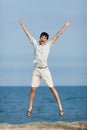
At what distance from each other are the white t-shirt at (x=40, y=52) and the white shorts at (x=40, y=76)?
221 mm

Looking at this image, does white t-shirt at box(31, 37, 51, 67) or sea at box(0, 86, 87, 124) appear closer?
white t-shirt at box(31, 37, 51, 67)

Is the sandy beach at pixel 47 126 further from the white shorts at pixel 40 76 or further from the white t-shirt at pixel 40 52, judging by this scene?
the white t-shirt at pixel 40 52

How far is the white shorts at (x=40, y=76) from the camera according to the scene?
16.9 m

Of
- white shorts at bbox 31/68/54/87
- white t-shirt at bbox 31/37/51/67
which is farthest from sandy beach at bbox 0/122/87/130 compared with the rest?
white t-shirt at bbox 31/37/51/67

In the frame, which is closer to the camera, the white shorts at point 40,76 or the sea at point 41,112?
the white shorts at point 40,76

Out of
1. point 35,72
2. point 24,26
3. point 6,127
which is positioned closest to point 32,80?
point 35,72

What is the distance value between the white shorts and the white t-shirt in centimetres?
22

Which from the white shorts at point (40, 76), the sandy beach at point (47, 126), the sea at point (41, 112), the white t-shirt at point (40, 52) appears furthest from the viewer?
the sea at point (41, 112)

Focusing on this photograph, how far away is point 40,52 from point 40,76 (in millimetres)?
817

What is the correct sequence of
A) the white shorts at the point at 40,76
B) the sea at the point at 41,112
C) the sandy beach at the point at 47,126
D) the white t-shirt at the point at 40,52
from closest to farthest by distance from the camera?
the white t-shirt at the point at 40,52
the white shorts at the point at 40,76
the sandy beach at the point at 47,126
the sea at the point at 41,112

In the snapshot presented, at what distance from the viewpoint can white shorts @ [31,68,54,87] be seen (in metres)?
16.9

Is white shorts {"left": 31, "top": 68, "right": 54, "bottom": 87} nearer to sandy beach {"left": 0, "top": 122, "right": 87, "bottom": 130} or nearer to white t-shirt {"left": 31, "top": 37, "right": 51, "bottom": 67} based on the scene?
white t-shirt {"left": 31, "top": 37, "right": 51, "bottom": 67}

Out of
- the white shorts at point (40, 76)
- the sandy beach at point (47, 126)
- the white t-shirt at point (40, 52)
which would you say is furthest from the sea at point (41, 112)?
the white t-shirt at point (40, 52)

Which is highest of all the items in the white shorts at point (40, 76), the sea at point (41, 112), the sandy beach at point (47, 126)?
the white shorts at point (40, 76)
